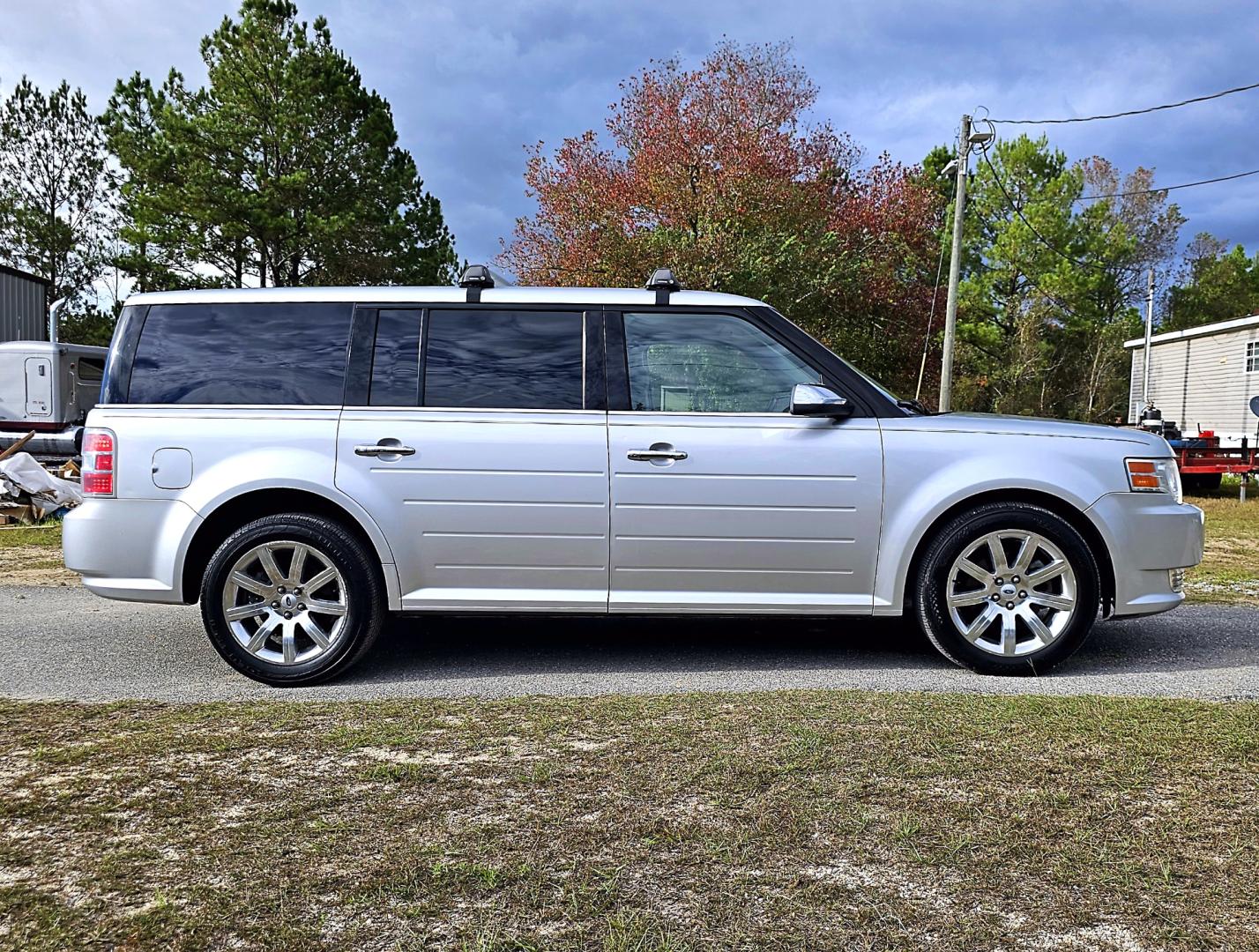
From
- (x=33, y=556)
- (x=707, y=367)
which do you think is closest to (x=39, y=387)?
(x=33, y=556)

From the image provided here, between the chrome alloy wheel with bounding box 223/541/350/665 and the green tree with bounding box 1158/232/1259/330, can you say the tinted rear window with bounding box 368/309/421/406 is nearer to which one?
the chrome alloy wheel with bounding box 223/541/350/665

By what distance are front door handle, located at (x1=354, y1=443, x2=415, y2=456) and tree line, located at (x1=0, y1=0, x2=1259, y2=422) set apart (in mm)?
15264

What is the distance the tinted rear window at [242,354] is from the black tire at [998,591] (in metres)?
2.96

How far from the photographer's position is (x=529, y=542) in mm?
4660

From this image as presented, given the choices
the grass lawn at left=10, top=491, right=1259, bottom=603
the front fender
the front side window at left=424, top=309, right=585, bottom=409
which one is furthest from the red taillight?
the front fender

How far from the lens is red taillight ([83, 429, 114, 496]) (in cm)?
469

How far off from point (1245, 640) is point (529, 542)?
4.14 m

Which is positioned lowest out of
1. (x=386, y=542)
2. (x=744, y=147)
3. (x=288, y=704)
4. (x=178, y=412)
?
(x=288, y=704)

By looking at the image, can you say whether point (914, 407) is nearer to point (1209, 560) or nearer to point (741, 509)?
point (741, 509)

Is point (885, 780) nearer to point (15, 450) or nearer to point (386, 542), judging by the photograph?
point (386, 542)

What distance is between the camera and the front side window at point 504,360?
4.75m

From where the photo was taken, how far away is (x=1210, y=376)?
27.1 meters

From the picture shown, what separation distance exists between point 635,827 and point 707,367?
8.43 feet

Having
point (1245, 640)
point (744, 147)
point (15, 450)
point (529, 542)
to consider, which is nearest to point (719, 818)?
point (529, 542)
